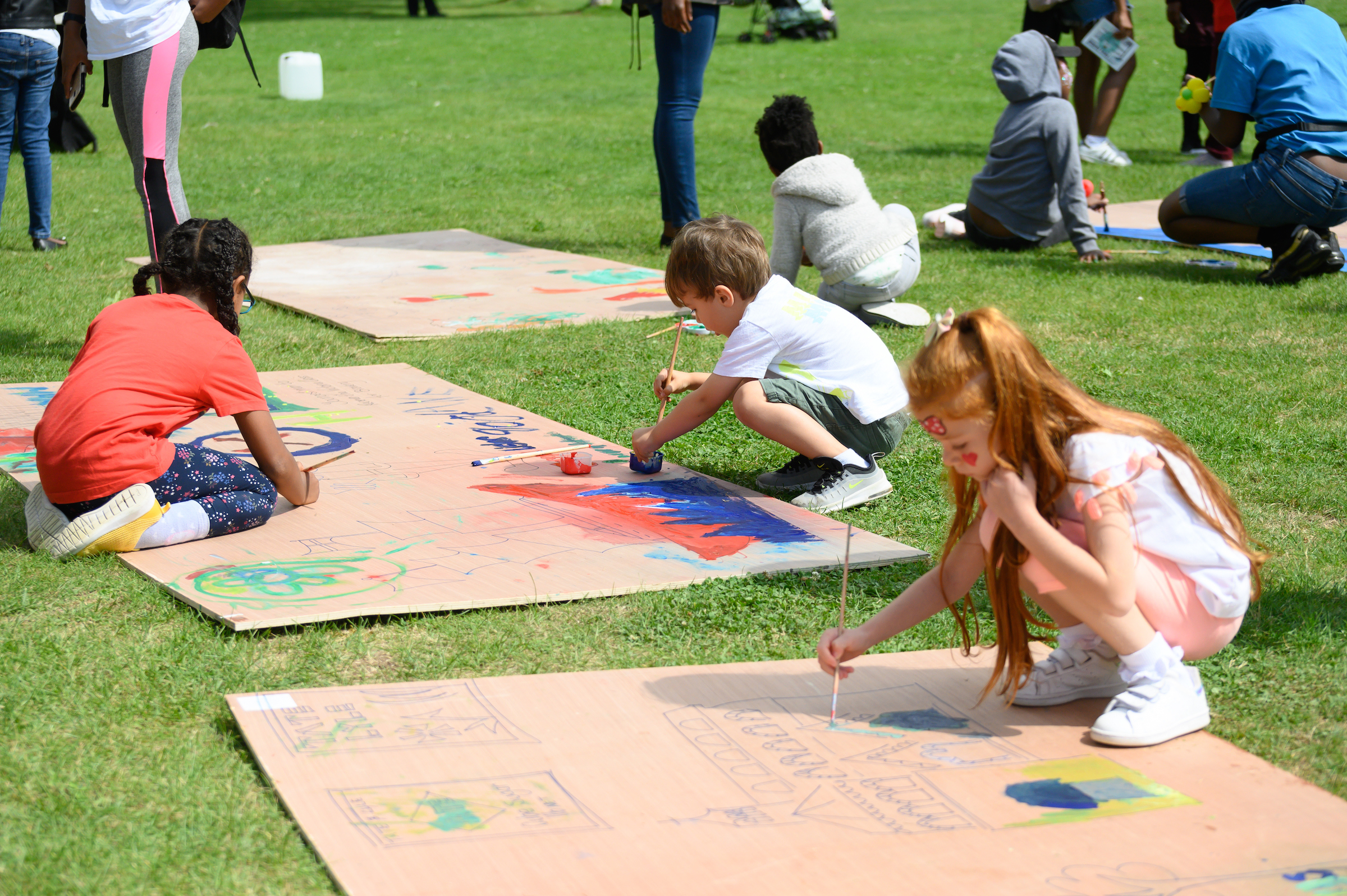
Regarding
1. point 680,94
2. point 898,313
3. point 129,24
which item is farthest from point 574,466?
point 680,94

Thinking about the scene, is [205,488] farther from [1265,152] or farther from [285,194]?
[285,194]

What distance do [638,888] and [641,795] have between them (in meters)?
0.25

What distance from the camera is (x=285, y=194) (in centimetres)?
806

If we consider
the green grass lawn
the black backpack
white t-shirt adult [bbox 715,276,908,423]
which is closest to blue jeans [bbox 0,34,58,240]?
the green grass lawn

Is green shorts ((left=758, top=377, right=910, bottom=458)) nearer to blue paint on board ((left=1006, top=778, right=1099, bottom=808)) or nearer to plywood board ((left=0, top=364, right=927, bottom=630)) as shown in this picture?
plywood board ((left=0, top=364, right=927, bottom=630))

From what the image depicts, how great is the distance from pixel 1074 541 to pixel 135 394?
1.95m

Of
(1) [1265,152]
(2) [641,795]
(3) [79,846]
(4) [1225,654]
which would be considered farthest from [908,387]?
(1) [1265,152]

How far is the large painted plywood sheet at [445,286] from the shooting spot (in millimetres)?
5164

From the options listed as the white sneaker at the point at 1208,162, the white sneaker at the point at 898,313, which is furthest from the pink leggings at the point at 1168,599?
the white sneaker at the point at 1208,162

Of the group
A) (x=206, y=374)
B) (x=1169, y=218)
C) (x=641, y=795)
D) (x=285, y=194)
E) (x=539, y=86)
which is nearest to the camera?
(x=641, y=795)

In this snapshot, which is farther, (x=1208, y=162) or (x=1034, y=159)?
(x=1208, y=162)

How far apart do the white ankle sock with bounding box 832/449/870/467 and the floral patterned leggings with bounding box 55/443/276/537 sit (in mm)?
1354

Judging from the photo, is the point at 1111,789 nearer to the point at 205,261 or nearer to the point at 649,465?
the point at 649,465

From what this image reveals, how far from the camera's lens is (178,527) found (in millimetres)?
2928
